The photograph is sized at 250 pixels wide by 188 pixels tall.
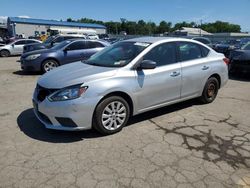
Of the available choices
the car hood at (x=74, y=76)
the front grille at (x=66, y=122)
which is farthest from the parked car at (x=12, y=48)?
the front grille at (x=66, y=122)

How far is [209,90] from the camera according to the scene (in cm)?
620

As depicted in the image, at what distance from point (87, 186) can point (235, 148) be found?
7.82ft

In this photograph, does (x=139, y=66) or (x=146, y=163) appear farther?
(x=139, y=66)

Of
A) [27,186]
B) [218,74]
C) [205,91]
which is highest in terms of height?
[218,74]

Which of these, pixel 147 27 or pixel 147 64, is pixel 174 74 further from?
pixel 147 27

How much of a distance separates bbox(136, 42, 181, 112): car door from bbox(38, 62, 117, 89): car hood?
641 millimetres

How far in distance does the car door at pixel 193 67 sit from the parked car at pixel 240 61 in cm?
421

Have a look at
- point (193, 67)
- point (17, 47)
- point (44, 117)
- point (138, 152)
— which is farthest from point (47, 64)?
point (17, 47)

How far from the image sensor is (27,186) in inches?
121

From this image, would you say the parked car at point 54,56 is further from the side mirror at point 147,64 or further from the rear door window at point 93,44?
the side mirror at point 147,64

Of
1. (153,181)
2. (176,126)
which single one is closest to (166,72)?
(176,126)

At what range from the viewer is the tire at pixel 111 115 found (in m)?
4.22

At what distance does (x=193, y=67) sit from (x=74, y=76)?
2619 millimetres

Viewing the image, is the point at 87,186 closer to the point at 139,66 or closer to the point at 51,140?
the point at 51,140
